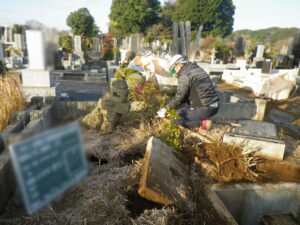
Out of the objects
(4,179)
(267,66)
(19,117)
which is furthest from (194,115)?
(267,66)

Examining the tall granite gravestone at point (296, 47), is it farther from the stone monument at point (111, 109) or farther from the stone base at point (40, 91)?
the stone base at point (40, 91)

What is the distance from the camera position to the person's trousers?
13.5ft

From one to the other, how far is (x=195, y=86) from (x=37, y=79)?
335cm

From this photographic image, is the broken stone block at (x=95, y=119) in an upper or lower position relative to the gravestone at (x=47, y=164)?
lower

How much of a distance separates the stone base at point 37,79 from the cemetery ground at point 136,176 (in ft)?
6.31

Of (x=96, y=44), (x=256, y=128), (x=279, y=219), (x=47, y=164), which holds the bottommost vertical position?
(x=279, y=219)

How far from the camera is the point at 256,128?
15.1 ft

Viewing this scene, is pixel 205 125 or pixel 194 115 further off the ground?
pixel 194 115

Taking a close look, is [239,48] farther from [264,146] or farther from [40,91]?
[40,91]

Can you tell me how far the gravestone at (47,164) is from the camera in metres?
0.60

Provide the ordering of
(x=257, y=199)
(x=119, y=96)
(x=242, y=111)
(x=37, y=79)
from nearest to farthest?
(x=257, y=199), (x=119, y=96), (x=37, y=79), (x=242, y=111)

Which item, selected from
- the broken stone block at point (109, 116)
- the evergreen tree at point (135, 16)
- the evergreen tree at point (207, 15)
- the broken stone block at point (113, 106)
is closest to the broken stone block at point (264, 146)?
the broken stone block at point (113, 106)

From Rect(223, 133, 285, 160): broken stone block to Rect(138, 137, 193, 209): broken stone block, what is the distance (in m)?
1.18

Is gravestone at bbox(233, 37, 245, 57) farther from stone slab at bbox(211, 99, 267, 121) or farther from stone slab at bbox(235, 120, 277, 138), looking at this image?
stone slab at bbox(235, 120, 277, 138)
